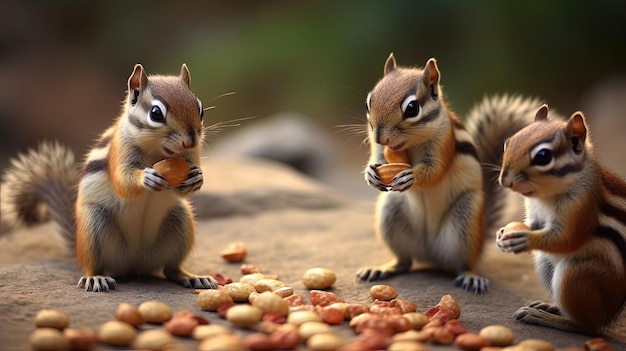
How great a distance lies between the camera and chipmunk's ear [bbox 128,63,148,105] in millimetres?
3410

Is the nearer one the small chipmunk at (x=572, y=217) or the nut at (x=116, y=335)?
the nut at (x=116, y=335)

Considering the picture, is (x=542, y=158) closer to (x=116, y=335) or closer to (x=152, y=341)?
(x=152, y=341)

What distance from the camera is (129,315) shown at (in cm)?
297

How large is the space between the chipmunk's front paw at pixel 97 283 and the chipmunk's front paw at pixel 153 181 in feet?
1.77

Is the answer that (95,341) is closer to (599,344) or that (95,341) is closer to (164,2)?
(599,344)

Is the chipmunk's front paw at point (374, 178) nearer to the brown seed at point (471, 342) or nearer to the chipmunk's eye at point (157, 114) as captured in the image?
the brown seed at point (471, 342)

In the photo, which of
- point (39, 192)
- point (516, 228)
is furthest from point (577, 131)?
point (39, 192)

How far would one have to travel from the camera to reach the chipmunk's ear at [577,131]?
3.11m

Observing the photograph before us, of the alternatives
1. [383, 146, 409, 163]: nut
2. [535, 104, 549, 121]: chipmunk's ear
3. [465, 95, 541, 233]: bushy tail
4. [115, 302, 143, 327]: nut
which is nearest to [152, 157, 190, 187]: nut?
[115, 302, 143, 327]: nut

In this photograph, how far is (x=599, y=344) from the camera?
10.1 feet

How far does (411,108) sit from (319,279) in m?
1.00

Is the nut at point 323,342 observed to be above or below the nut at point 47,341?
below

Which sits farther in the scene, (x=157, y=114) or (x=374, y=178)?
(x=374, y=178)

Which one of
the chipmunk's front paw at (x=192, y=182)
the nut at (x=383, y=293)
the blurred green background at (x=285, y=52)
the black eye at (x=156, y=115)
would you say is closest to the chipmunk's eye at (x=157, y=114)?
the black eye at (x=156, y=115)
